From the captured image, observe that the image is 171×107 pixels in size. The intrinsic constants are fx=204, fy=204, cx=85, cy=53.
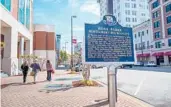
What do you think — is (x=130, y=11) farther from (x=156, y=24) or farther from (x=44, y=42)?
(x=44, y=42)

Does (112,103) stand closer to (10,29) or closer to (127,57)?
(127,57)

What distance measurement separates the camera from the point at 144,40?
199ft

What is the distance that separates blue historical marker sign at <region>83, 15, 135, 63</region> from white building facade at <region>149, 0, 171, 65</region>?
43759 millimetres

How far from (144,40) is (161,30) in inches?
424

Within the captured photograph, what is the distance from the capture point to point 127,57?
627cm

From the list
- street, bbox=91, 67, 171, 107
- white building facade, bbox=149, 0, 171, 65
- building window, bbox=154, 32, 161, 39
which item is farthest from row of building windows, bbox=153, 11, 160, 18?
street, bbox=91, 67, 171, 107

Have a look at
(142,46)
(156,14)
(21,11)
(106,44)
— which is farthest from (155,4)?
(106,44)

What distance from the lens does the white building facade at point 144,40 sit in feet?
188

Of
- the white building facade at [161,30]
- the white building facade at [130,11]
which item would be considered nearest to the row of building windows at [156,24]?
the white building facade at [161,30]

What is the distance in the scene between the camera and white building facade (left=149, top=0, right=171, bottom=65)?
4725cm

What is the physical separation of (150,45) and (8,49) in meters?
42.5

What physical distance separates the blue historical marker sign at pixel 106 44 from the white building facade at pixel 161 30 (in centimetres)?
4376

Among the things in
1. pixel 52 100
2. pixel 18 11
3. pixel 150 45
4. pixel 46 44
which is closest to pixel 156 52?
pixel 150 45

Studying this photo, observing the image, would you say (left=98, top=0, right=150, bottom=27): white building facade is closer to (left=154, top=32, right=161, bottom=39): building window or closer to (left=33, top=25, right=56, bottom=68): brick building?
(left=154, top=32, right=161, bottom=39): building window
